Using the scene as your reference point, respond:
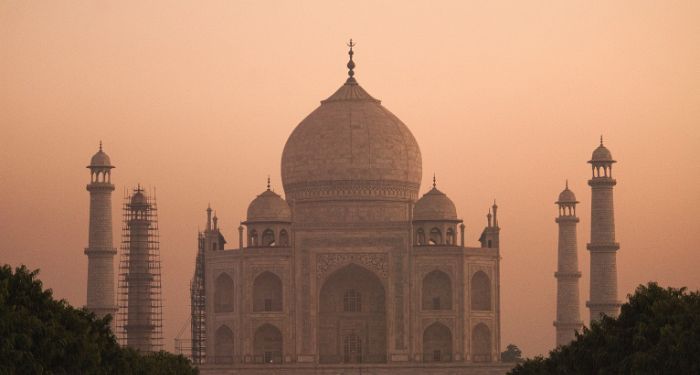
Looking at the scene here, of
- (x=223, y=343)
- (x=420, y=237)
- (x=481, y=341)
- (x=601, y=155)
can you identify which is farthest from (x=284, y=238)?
(x=601, y=155)

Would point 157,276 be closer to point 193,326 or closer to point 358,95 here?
point 193,326

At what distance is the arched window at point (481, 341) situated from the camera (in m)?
66.1

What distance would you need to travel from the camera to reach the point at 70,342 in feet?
107

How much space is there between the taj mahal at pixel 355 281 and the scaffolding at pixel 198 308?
130 inches

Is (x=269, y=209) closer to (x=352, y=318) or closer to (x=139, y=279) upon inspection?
(x=352, y=318)

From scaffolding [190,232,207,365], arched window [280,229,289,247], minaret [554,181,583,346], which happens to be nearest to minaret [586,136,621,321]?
minaret [554,181,583,346]

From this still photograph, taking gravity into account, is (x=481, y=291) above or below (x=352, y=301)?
above

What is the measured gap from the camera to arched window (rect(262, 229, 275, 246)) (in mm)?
66812

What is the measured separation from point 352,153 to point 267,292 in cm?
638

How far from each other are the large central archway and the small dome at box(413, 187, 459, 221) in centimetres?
290

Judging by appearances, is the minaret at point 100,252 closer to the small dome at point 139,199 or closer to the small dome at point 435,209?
the small dome at point 139,199

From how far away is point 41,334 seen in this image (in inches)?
1240

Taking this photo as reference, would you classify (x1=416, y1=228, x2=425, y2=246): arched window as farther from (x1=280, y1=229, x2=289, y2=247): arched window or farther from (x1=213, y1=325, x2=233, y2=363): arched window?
(x1=213, y1=325, x2=233, y2=363): arched window

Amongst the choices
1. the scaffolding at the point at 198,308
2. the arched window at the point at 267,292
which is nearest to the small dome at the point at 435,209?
the arched window at the point at 267,292
